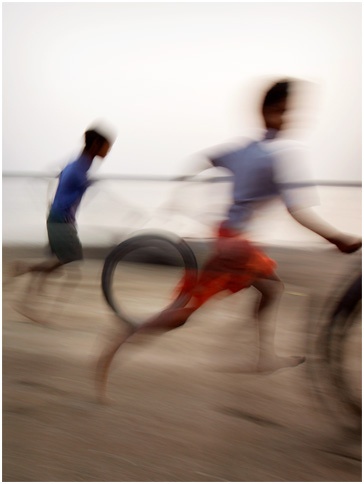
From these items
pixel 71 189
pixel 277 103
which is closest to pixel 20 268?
pixel 71 189

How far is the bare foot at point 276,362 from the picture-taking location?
290 cm

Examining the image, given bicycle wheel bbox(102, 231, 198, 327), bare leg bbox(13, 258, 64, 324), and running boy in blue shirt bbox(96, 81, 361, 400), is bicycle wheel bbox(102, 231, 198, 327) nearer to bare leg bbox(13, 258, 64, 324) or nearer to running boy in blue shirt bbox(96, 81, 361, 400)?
bare leg bbox(13, 258, 64, 324)

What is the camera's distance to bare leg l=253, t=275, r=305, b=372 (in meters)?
2.62

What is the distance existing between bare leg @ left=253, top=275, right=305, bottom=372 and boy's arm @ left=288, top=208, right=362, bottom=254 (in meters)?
0.35

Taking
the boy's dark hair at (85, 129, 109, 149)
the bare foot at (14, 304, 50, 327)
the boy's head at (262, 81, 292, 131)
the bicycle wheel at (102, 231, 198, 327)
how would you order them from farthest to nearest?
the bare foot at (14, 304, 50, 327), the bicycle wheel at (102, 231, 198, 327), the boy's dark hair at (85, 129, 109, 149), the boy's head at (262, 81, 292, 131)

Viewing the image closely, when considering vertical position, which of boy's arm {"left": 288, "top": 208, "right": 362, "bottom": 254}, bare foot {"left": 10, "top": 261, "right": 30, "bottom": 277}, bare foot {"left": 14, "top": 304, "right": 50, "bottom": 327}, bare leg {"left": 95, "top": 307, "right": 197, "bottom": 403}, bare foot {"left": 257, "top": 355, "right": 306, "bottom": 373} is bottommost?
bare foot {"left": 14, "top": 304, "right": 50, "bottom": 327}

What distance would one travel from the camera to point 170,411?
263cm

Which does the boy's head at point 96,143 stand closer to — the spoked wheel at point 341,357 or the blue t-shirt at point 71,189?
the blue t-shirt at point 71,189

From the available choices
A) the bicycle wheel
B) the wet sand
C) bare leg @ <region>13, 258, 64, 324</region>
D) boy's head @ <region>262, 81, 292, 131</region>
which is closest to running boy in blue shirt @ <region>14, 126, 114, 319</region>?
bare leg @ <region>13, 258, 64, 324</region>

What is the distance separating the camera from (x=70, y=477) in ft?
7.11

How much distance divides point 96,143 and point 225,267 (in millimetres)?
1080

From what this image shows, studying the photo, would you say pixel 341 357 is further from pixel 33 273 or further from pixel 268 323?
pixel 33 273

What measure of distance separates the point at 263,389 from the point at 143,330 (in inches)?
29.8

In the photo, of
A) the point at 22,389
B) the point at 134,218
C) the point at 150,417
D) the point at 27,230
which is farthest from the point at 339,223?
the point at 27,230
